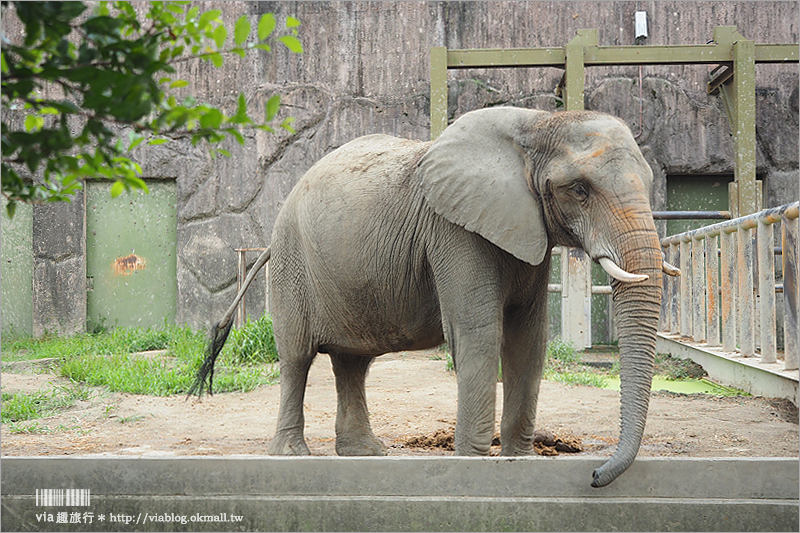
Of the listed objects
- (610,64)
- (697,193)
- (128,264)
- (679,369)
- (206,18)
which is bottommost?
(679,369)

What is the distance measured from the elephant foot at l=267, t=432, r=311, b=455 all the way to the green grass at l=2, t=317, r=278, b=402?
7.94ft

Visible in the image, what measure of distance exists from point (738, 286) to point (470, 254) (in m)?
3.51

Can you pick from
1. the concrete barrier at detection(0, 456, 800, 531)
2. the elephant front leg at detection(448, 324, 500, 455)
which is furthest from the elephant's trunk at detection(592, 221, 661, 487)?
the elephant front leg at detection(448, 324, 500, 455)

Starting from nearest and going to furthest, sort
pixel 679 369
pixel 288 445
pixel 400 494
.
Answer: pixel 400 494, pixel 288 445, pixel 679 369

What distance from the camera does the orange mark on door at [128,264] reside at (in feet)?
33.8

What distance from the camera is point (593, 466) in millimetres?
2699

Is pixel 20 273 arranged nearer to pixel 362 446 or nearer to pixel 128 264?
pixel 128 264

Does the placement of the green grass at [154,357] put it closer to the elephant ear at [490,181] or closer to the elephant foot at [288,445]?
the elephant foot at [288,445]

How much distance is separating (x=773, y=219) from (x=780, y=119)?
5.20m

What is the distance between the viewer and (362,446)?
13.9ft

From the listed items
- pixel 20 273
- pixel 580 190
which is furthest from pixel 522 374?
pixel 20 273

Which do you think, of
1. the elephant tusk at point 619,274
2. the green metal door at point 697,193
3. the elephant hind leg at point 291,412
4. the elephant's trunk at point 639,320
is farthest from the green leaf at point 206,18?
the green metal door at point 697,193

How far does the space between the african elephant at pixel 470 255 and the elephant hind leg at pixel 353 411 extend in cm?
1

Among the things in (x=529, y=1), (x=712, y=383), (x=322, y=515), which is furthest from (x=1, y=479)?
(x=529, y=1)
